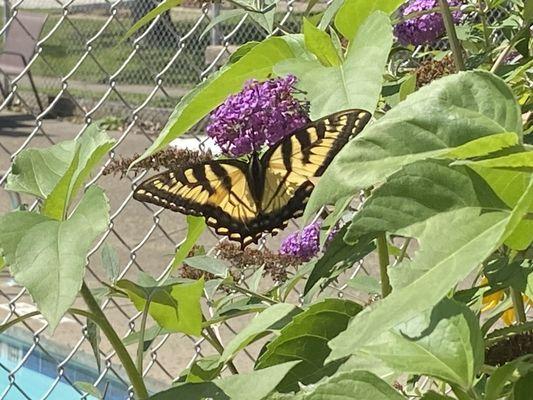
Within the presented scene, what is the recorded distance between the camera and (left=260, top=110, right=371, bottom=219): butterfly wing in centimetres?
104

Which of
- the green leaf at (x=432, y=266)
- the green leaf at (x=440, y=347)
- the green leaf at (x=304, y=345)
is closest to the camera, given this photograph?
the green leaf at (x=432, y=266)

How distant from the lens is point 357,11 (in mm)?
918

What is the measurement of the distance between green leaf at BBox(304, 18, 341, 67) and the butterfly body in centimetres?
17

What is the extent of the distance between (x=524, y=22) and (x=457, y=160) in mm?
A: 676

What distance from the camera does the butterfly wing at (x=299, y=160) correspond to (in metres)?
1.04

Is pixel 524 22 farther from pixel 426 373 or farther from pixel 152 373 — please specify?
pixel 152 373

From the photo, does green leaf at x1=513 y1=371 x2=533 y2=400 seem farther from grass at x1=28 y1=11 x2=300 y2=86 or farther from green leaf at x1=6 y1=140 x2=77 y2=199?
grass at x1=28 y1=11 x2=300 y2=86

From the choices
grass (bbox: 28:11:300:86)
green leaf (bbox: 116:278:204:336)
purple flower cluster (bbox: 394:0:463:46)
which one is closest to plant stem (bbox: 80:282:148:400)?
green leaf (bbox: 116:278:204:336)

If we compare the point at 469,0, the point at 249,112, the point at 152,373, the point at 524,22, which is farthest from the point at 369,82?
the point at 152,373

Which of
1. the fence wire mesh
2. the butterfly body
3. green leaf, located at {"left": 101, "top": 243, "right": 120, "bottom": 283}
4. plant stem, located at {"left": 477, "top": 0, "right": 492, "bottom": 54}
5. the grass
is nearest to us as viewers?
the butterfly body

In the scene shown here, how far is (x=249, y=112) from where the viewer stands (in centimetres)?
117

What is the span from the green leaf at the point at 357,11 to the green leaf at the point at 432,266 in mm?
334

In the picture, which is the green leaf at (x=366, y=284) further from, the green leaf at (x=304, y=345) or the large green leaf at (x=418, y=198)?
the large green leaf at (x=418, y=198)

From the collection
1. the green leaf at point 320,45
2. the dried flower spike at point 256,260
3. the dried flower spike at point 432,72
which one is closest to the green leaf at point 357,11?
the green leaf at point 320,45
